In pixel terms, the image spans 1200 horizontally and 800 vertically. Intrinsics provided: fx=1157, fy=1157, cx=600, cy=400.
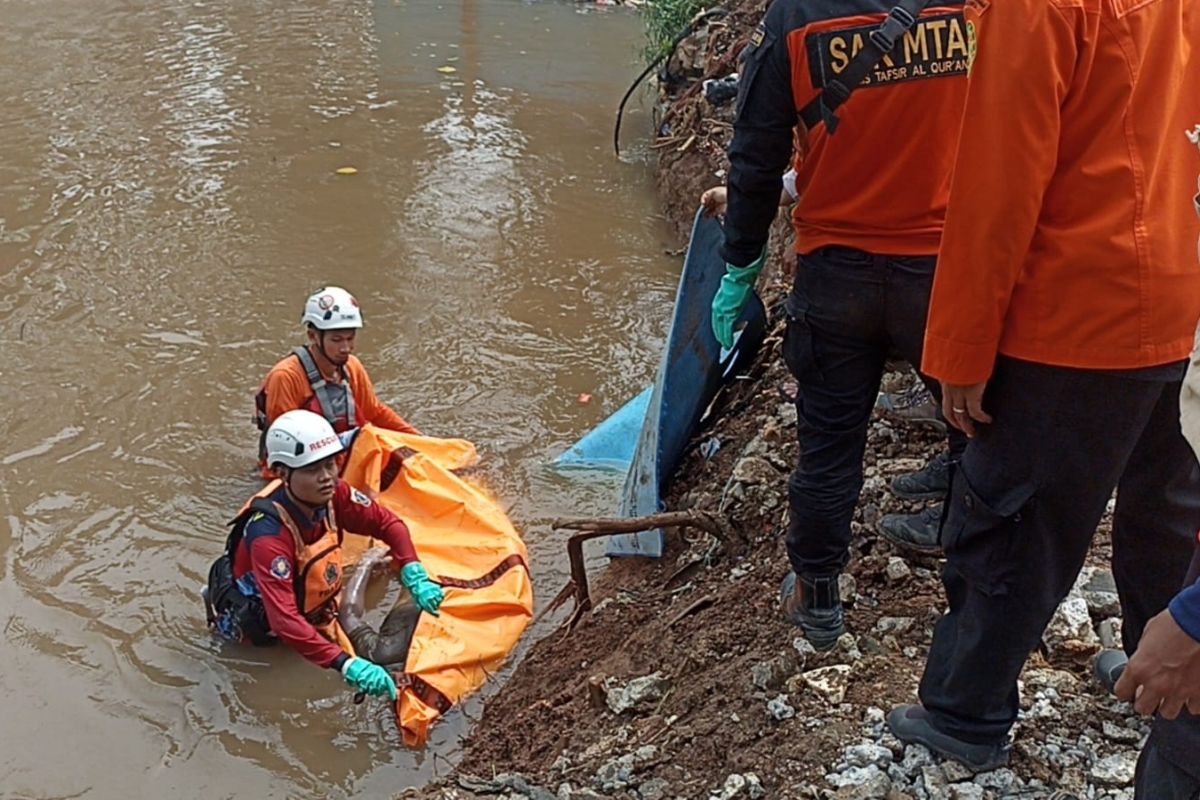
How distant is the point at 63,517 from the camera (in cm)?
545

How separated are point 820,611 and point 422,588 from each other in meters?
1.87

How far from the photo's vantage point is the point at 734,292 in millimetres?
3137

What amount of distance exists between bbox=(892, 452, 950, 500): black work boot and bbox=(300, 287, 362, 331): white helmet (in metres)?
2.47

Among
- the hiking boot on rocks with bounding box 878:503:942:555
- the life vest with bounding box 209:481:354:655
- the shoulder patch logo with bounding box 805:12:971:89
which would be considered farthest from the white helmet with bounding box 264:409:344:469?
the shoulder patch logo with bounding box 805:12:971:89

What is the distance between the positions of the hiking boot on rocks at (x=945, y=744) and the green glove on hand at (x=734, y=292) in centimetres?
117

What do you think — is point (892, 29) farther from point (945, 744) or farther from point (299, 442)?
point (299, 442)

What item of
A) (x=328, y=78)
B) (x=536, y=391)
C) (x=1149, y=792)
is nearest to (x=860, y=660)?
(x=1149, y=792)

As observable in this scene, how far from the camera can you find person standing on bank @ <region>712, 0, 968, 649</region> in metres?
2.53

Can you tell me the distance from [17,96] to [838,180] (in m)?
11.2

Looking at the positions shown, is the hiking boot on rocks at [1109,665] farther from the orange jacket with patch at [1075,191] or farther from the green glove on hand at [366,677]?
the green glove on hand at [366,677]

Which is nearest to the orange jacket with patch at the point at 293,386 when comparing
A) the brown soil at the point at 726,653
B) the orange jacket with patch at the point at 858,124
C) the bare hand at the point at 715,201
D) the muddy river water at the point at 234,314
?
the muddy river water at the point at 234,314

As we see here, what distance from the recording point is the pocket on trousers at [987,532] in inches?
84.7

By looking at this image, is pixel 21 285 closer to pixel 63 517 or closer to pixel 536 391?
pixel 63 517

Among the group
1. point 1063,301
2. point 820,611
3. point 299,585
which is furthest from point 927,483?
point 299,585
